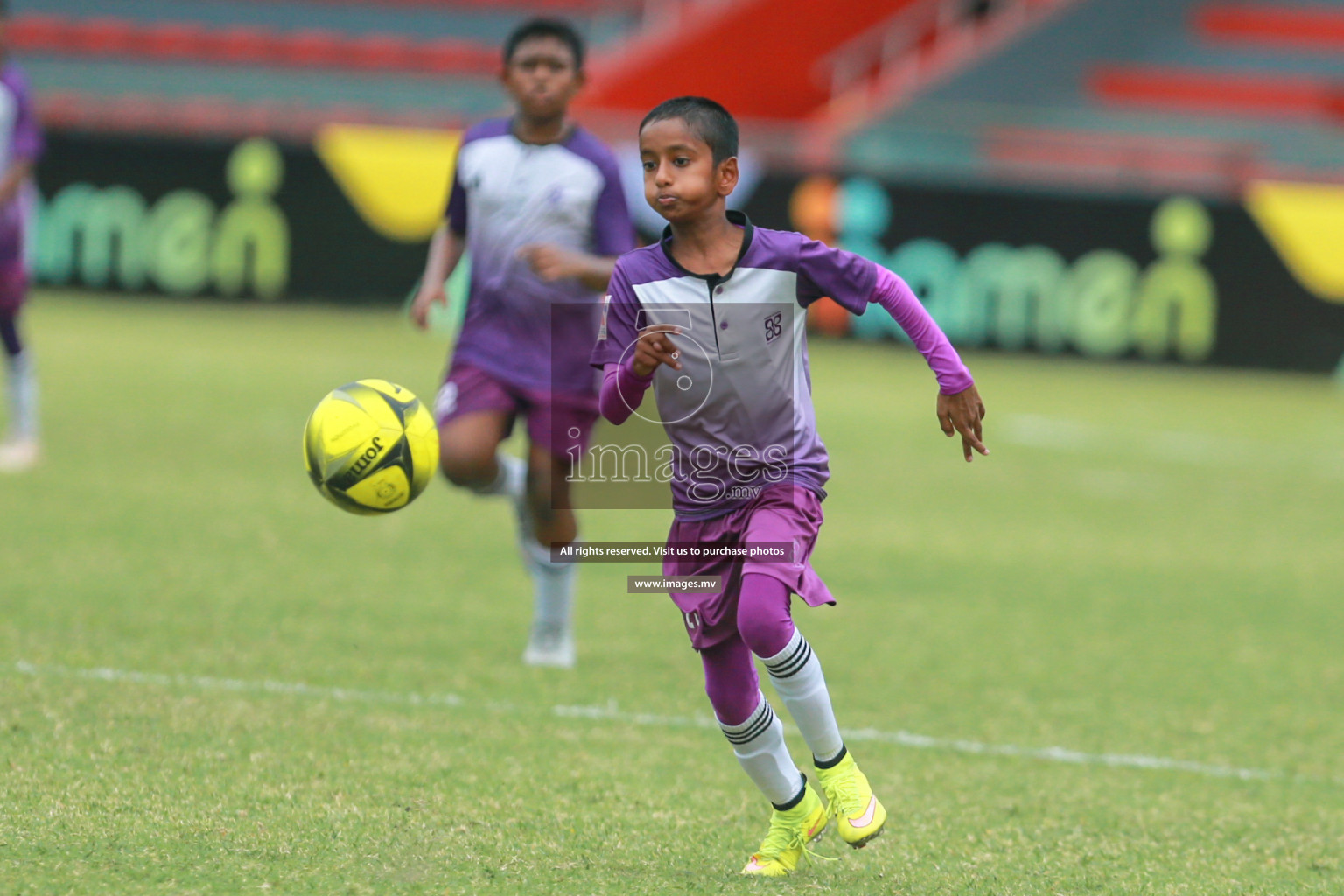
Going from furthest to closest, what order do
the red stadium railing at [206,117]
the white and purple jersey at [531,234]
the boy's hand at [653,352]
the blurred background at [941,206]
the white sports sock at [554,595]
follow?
1. the red stadium railing at [206,117]
2. the blurred background at [941,206]
3. the white and purple jersey at [531,234]
4. the white sports sock at [554,595]
5. the boy's hand at [653,352]

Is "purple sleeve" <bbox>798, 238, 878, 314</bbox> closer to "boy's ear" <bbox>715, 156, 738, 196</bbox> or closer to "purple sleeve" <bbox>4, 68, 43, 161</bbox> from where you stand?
"boy's ear" <bbox>715, 156, 738, 196</bbox>

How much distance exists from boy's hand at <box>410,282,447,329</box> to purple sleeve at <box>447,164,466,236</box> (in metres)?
0.29

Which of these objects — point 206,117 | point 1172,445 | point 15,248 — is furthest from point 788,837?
point 206,117

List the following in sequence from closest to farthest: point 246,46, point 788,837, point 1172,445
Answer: point 788,837 → point 1172,445 → point 246,46

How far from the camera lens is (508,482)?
266 inches

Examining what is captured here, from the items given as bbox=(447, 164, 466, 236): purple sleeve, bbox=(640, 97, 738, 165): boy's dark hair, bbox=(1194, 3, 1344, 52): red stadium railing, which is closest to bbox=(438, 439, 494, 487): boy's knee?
bbox=(447, 164, 466, 236): purple sleeve

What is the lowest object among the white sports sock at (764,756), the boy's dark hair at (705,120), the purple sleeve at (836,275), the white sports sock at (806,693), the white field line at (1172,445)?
the white field line at (1172,445)

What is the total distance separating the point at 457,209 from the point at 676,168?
270 centimetres

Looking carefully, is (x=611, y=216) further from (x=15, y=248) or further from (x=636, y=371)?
(x=15, y=248)

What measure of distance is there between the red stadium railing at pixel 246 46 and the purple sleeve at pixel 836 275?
21.5 meters

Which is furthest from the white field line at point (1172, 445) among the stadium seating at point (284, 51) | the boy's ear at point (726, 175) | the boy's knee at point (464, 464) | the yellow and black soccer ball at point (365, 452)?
the stadium seating at point (284, 51)

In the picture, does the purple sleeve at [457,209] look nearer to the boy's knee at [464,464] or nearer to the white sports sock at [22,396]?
the boy's knee at [464,464]

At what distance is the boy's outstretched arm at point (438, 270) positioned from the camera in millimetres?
6480

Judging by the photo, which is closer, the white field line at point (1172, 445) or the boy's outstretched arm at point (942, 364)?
the boy's outstretched arm at point (942, 364)
